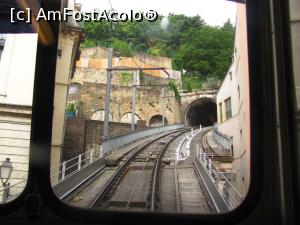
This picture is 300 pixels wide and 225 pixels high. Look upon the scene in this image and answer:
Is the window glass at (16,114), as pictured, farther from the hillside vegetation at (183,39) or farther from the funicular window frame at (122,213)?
the hillside vegetation at (183,39)

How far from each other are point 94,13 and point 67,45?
21 cm

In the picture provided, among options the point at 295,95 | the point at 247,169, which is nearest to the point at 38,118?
the point at 247,169

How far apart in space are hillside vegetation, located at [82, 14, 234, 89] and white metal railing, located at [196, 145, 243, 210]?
456mm

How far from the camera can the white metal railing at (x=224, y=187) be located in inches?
54.9

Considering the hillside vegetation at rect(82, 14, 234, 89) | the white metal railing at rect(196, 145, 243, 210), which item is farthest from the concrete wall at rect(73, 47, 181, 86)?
the white metal railing at rect(196, 145, 243, 210)

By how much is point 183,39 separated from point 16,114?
35.7 inches

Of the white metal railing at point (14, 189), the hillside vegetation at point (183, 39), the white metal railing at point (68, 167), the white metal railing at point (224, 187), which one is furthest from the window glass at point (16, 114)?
the white metal railing at point (224, 187)

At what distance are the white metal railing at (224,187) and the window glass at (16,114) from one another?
887mm

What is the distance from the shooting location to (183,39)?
173 centimetres

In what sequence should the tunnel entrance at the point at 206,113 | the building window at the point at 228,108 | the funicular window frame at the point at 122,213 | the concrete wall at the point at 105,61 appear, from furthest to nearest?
the concrete wall at the point at 105,61 → the tunnel entrance at the point at 206,113 → the building window at the point at 228,108 → the funicular window frame at the point at 122,213

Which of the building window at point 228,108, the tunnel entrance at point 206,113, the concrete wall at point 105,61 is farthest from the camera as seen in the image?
the concrete wall at point 105,61

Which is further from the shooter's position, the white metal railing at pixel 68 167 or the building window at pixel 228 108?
the building window at pixel 228 108

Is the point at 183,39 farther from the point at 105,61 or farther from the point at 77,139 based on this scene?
the point at 105,61

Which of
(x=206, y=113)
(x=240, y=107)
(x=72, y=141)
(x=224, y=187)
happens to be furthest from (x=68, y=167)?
(x=206, y=113)
